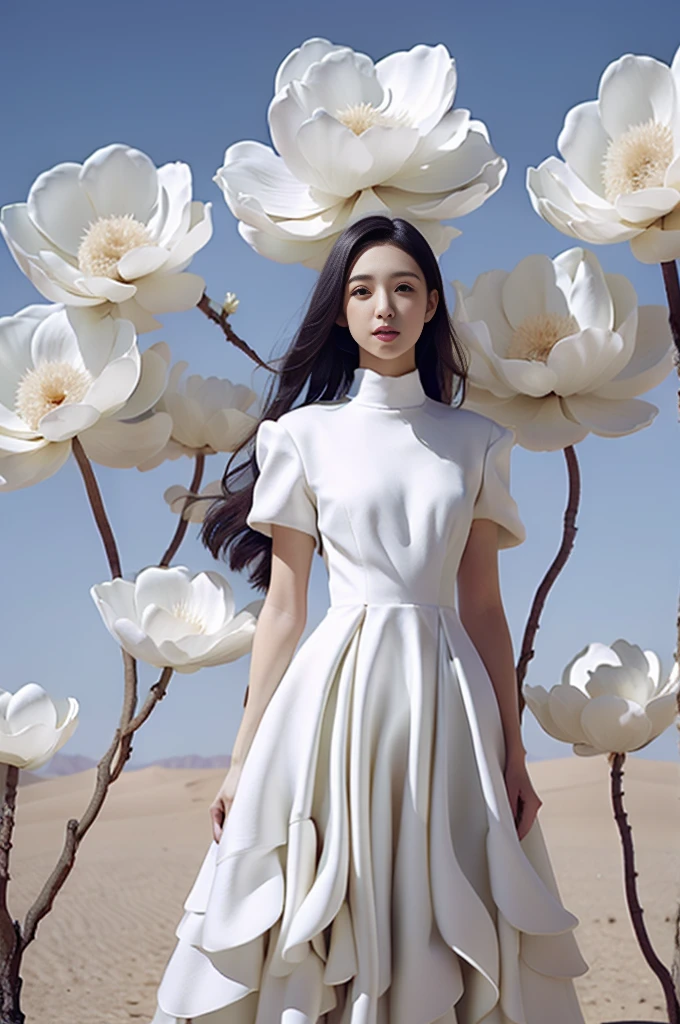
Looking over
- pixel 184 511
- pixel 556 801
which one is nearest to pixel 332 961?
pixel 184 511

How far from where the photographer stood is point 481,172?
6.10ft

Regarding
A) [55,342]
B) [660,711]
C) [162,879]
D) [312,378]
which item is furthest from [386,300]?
[162,879]

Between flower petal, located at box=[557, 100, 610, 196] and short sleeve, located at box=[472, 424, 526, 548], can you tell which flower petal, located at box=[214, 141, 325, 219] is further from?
short sleeve, located at box=[472, 424, 526, 548]

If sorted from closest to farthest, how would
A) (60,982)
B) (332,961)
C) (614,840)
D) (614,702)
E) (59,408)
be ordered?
(332,961) → (59,408) → (614,702) → (60,982) → (614,840)

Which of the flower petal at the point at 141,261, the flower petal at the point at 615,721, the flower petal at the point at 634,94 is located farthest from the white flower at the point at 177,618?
the flower petal at the point at 634,94

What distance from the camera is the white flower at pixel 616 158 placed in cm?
175

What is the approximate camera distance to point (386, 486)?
1.65m

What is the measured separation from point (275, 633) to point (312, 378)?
0.44 m

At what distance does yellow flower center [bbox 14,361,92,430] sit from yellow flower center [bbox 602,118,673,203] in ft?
2.99

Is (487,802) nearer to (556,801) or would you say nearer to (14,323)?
(14,323)

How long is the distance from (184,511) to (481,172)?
786mm

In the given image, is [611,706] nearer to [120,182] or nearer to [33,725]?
[33,725]

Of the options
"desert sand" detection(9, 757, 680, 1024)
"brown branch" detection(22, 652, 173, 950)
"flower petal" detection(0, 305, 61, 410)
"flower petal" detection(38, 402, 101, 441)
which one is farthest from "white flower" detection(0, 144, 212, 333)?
"desert sand" detection(9, 757, 680, 1024)

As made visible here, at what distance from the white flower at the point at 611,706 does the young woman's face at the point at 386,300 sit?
712 mm
